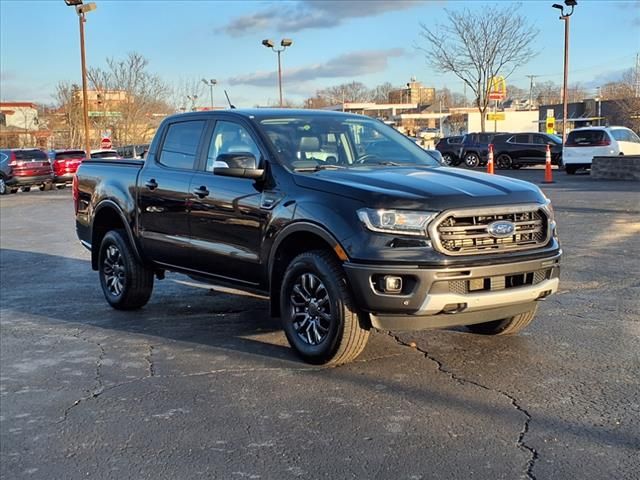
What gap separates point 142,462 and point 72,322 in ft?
11.4

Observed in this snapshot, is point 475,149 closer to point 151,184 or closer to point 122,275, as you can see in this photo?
point 122,275

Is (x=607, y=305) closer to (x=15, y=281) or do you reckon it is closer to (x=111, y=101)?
(x=15, y=281)

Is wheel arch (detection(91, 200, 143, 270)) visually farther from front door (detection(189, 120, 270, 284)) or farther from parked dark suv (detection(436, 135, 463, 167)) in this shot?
parked dark suv (detection(436, 135, 463, 167))

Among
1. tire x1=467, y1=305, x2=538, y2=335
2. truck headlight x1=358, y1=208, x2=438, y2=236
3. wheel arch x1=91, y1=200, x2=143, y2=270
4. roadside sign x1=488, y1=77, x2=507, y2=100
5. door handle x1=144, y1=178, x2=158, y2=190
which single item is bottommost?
tire x1=467, y1=305, x2=538, y2=335

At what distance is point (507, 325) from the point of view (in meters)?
5.69

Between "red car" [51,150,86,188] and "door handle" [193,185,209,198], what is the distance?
2551cm

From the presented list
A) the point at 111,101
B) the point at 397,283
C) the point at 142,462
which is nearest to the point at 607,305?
the point at 397,283

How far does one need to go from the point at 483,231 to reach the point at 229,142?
2.40m

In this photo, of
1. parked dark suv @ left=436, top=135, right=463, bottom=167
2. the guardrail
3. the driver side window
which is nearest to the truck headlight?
the driver side window

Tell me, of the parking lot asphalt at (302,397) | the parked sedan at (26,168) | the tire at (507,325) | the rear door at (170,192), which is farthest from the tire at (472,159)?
the tire at (507,325)

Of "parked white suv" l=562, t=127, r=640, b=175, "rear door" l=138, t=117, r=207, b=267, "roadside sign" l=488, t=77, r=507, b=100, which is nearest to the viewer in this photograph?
"rear door" l=138, t=117, r=207, b=267

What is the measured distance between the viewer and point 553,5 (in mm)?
31594

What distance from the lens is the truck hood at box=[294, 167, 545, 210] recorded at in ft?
14.9

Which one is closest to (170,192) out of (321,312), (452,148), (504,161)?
(321,312)
